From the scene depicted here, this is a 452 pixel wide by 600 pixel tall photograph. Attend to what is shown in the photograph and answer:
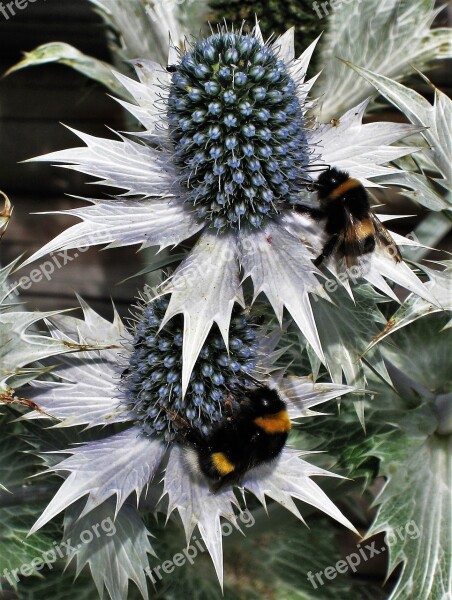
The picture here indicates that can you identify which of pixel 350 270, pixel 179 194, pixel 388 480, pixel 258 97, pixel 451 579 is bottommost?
pixel 451 579

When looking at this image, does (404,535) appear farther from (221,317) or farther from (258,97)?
(258,97)

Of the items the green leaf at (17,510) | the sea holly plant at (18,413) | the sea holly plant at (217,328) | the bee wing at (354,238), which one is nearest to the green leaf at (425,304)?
the sea holly plant at (217,328)

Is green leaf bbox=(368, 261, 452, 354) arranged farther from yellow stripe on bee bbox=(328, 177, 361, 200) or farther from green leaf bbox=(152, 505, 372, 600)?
green leaf bbox=(152, 505, 372, 600)

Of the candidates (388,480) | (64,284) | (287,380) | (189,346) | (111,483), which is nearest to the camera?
(189,346)

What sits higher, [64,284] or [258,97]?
[258,97]

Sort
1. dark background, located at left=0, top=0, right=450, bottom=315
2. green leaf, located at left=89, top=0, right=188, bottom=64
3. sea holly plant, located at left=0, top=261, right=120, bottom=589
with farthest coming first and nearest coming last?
dark background, located at left=0, top=0, right=450, bottom=315 < green leaf, located at left=89, top=0, right=188, bottom=64 < sea holly plant, located at left=0, top=261, right=120, bottom=589

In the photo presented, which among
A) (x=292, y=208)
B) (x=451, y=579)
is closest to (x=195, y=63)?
(x=292, y=208)

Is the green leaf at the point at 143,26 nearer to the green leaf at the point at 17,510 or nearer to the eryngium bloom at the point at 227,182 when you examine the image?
the eryngium bloom at the point at 227,182

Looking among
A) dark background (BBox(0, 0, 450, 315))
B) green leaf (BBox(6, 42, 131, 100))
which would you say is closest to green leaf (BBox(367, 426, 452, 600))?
dark background (BBox(0, 0, 450, 315))
